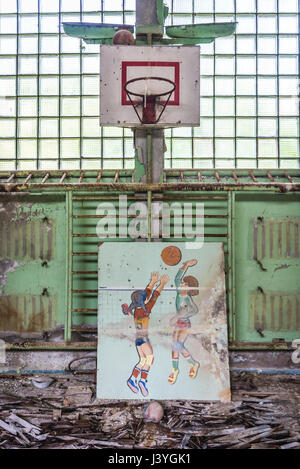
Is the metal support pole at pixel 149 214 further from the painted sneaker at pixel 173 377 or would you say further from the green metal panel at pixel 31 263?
the painted sneaker at pixel 173 377

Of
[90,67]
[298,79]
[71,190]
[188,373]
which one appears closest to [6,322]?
[71,190]

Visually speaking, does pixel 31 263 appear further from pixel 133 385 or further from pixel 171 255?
pixel 133 385

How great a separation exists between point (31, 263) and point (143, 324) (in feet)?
6.08

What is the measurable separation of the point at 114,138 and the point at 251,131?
2401 mm

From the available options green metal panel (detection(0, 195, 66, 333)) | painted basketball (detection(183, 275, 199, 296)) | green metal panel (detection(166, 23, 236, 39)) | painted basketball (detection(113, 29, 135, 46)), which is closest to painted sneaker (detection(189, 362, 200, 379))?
painted basketball (detection(183, 275, 199, 296))

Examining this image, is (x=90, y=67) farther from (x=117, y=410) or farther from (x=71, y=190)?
(x=117, y=410)

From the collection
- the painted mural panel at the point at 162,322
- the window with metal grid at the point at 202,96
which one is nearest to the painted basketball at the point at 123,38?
the window with metal grid at the point at 202,96

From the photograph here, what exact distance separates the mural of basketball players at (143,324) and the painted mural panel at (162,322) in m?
0.01

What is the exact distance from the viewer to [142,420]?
164 inches

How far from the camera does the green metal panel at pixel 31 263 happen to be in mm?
5566

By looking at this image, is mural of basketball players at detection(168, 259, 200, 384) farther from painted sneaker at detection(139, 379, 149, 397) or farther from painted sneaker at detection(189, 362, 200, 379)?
painted sneaker at detection(139, 379, 149, 397)

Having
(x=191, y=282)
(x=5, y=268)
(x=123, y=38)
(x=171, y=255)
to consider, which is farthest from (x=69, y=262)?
(x=123, y=38)

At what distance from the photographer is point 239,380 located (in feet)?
16.8
